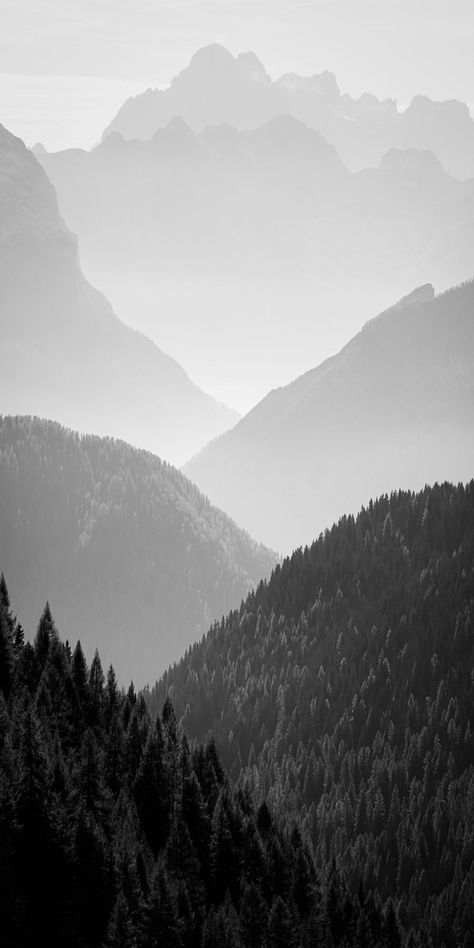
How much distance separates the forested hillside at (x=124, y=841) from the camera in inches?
2405

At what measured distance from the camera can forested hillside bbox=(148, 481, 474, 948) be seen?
13525 centimetres

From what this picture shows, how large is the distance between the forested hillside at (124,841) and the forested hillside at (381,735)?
2826cm

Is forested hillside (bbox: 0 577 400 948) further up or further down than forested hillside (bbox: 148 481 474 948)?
further down

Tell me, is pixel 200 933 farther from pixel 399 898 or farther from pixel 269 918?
pixel 399 898

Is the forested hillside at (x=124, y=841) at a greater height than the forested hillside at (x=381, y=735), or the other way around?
the forested hillside at (x=381, y=735)

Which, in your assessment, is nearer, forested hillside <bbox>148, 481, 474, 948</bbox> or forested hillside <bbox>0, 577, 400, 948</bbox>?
forested hillside <bbox>0, 577, 400, 948</bbox>

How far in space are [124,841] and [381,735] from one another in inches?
4213

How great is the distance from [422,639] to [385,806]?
41405 mm

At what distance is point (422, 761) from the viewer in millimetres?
162000

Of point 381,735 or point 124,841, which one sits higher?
point 381,735

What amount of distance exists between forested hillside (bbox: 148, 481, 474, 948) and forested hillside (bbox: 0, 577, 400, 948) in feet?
92.7

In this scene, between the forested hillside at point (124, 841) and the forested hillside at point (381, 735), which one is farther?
the forested hillside at point (381, 735)

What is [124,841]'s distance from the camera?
68.0m

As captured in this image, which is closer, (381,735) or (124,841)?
(124,841)
